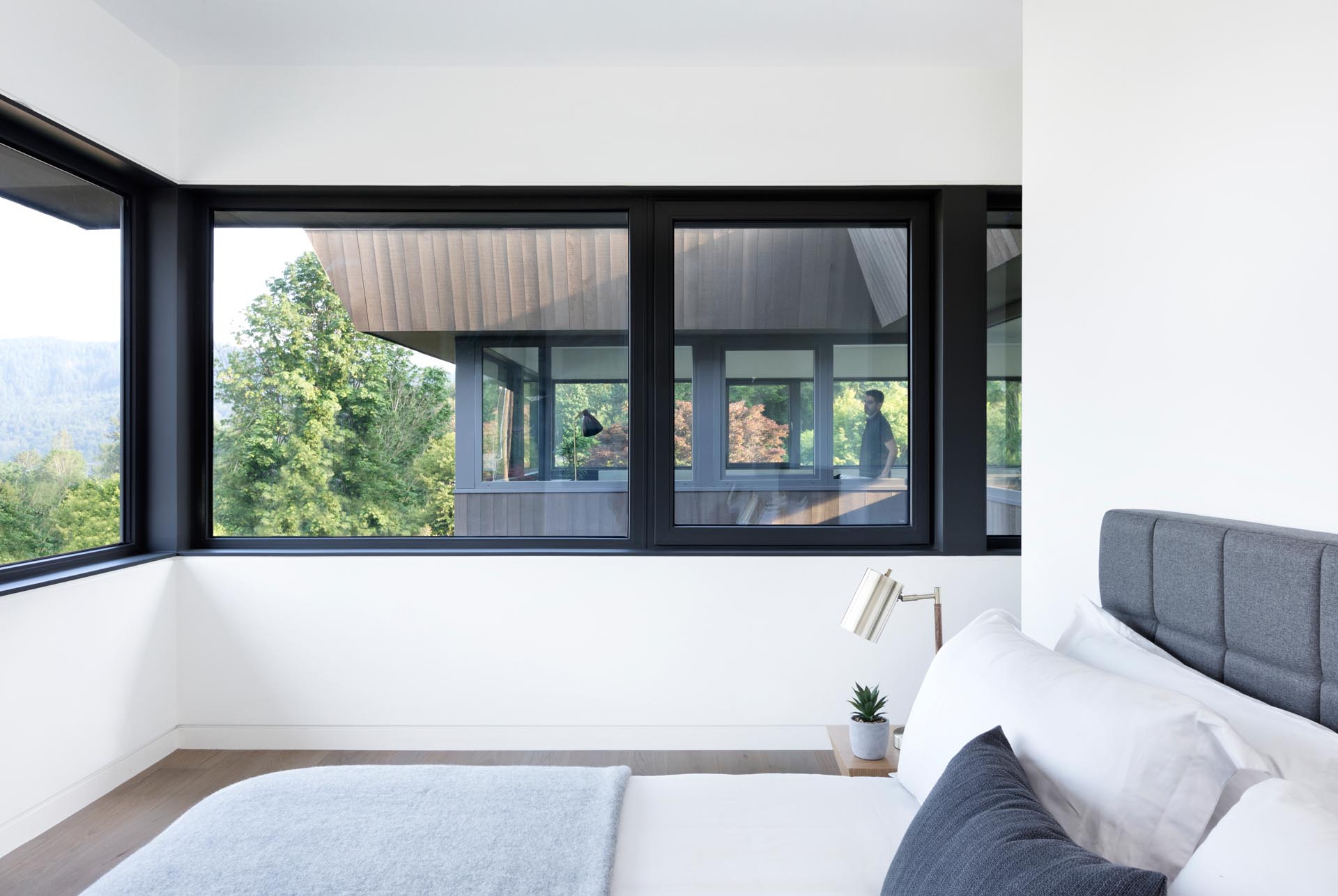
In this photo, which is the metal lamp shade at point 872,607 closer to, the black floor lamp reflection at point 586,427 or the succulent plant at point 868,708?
the succulent plant at point 868,708

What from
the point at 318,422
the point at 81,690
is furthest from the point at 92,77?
the point at 81,690

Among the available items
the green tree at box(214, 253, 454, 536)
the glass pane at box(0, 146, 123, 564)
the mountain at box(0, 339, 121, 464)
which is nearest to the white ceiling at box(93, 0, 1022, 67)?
the glass pane at box(0, 146, 123, 564)

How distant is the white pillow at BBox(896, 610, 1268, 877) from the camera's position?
1094 mm

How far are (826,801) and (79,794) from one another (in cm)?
252

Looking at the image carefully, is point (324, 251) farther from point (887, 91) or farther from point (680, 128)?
point (887, 91)

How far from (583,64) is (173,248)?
1.77 meters

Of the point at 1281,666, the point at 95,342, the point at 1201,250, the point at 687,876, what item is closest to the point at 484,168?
the point at 95,342

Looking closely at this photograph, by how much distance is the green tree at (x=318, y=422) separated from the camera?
129 inches

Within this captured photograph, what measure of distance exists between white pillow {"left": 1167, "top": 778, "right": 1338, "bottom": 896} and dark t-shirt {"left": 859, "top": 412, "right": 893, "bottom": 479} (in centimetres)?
231

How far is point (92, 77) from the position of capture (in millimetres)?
2688

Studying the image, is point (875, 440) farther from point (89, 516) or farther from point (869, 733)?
point (89, 516)

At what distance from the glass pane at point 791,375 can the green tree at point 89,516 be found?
2152 millimetres

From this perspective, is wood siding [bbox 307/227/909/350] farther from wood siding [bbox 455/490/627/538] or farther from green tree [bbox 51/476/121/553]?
green tree [bbox 51/476/121/553]

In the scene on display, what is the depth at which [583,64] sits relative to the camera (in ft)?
10.2
